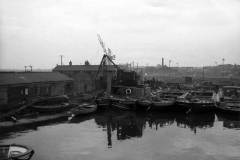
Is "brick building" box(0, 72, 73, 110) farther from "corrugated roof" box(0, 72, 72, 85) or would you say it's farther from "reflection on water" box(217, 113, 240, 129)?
"reflection on water" box(217, 113, 240, 129)

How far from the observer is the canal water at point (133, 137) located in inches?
981

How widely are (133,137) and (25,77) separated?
23520 mm

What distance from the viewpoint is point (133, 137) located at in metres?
30.9

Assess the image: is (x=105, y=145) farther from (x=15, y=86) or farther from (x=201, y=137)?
(x=15, y=86)

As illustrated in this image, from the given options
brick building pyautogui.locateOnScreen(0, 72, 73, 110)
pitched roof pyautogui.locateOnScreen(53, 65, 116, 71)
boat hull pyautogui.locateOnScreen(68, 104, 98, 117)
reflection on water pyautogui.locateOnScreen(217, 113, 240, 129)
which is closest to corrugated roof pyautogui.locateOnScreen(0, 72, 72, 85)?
brick building pyautogui.locateOnScreen(0, 72, 73, 110)

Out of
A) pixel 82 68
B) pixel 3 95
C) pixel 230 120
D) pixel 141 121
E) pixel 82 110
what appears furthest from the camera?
pixel 82 68

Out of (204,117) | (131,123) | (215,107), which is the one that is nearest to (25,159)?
(131,123)

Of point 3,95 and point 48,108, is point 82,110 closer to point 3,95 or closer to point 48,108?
point 48,108

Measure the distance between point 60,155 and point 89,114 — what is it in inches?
691

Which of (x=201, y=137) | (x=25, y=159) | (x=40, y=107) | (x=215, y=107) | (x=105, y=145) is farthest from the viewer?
(x=215, y=107)

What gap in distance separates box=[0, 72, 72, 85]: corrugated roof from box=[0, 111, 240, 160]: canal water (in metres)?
10.1

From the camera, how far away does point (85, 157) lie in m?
24.1

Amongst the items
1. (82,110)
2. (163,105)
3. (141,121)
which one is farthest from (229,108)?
(82,110)

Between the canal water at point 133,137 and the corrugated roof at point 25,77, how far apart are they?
399 inches
